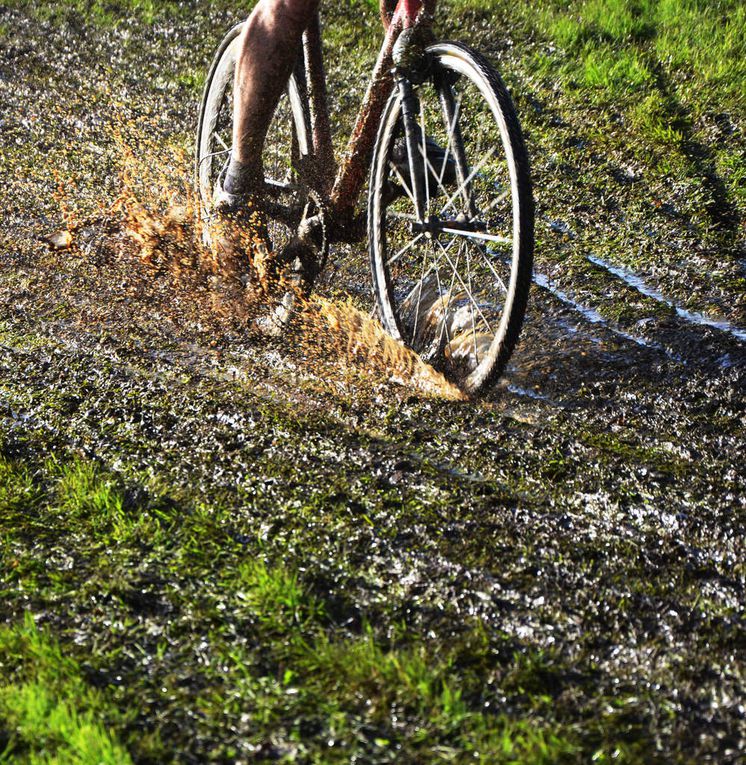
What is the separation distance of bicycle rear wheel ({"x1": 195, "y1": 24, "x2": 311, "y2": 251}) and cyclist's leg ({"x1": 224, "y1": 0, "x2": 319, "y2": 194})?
22cm

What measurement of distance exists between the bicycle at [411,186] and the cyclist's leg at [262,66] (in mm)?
186

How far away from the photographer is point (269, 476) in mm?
2746

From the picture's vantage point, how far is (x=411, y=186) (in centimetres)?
345

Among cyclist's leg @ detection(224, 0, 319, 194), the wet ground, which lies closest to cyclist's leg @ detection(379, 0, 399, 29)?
cyclist's leg @ detection(224, 0, 319, 194)

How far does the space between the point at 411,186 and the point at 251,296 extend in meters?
0.99

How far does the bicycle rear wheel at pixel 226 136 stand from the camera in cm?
390

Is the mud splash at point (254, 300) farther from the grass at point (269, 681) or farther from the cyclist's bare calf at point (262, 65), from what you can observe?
the grass at point (269, 681)

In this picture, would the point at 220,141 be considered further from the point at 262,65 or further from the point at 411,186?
the point at 411,186

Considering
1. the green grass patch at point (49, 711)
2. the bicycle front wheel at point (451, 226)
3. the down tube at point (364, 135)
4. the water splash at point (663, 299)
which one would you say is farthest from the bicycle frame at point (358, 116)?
the green grass patch at point (49, 711)

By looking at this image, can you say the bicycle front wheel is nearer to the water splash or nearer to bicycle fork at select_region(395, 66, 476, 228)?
bicycle fork at select_region(395, 66, 476, 228)

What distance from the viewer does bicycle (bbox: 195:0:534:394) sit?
2952 millimetres

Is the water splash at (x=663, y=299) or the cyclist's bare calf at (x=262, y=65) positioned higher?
the cyclist's bare calf at (x=262, y=65)

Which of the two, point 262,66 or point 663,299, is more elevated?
point 262,66

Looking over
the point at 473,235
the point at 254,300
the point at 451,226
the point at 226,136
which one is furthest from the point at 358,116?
the point at 226,136
